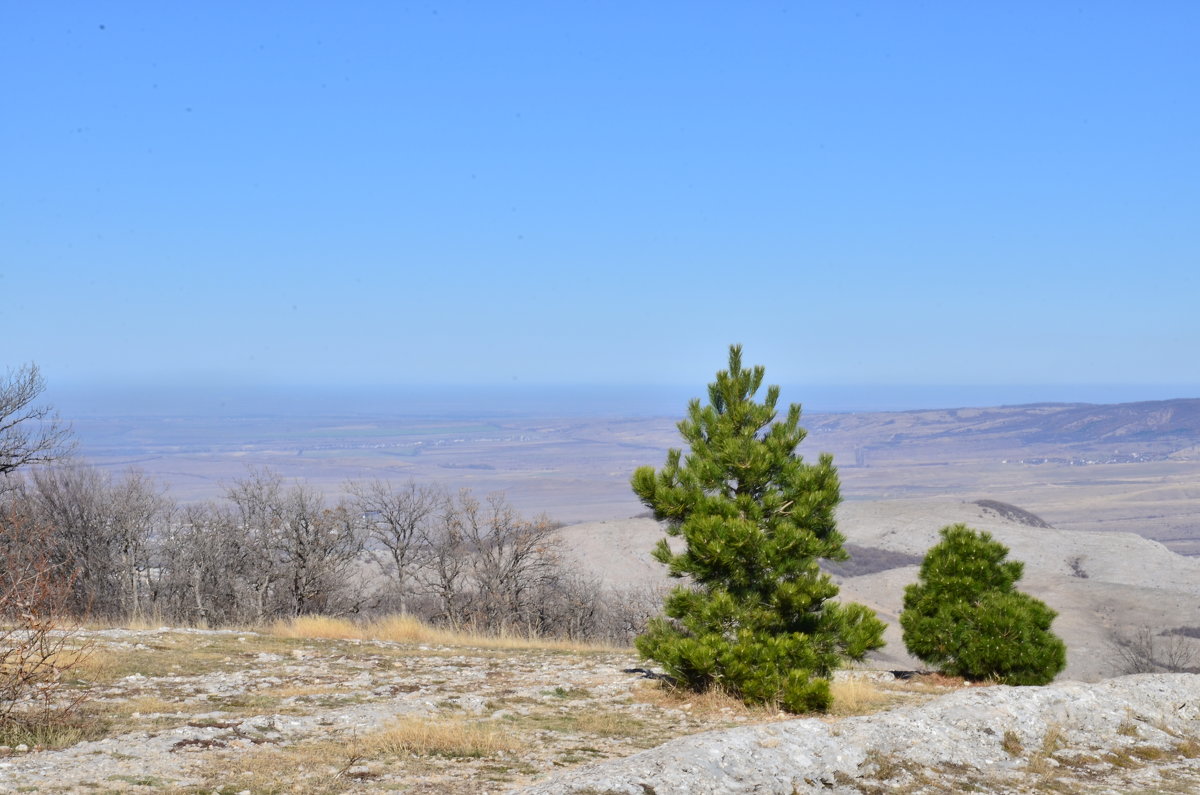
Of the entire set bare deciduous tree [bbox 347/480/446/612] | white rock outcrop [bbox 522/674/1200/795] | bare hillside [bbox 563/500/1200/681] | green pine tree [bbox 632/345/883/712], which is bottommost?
bare hillside [bbox 563/500/1200/681]

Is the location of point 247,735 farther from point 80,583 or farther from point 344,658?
point 80,583

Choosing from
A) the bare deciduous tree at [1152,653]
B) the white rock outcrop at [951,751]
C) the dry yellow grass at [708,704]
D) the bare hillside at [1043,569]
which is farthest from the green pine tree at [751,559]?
the bare hillside at [1043,569]

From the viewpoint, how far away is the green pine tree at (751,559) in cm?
1305

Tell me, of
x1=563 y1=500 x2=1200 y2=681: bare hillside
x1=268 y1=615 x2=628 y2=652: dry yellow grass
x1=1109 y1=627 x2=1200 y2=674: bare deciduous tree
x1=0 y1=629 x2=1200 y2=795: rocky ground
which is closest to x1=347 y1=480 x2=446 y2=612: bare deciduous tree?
x1=563 y1=500 x2=1200 y2=681: bare hillside

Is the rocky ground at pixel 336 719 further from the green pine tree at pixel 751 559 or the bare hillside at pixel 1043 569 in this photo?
the bare hillside at pixel 1043 569

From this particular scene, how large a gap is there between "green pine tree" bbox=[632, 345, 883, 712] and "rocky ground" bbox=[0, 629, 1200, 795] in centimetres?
59

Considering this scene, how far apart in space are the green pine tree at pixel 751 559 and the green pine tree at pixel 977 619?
293 cm

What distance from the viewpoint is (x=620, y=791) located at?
810 cm

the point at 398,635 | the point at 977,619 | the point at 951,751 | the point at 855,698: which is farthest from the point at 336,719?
the point at 977,619

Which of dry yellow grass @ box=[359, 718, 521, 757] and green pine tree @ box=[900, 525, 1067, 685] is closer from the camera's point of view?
dry yellow grass @ box=[359, 718, 521, 757]

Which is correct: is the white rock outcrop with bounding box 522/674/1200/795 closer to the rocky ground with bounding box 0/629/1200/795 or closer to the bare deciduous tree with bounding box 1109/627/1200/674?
the rocky ground with bounding box 0/629/1200/795

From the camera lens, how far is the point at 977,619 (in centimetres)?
1588

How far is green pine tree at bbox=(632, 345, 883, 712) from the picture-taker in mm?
13055

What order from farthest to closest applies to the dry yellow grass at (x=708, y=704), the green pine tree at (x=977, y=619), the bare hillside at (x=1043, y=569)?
1. the bare hillside at (x=1043, y=569)
2. the green pine tree at (x=977, y=619)
3. the dry yellow grass at (x=708, y=704)
